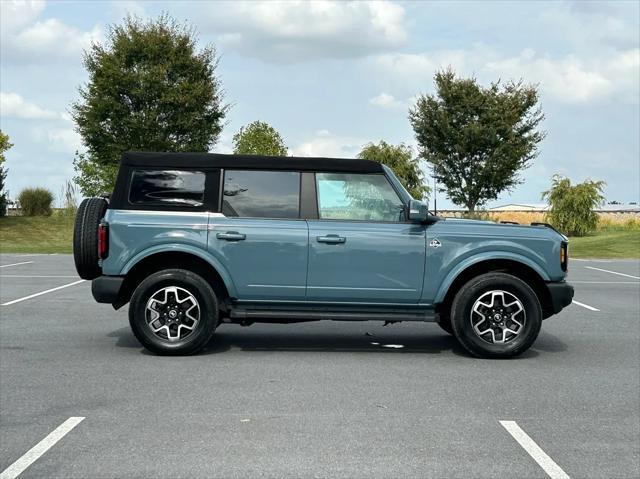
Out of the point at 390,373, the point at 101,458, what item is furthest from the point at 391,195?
the point at 101,458

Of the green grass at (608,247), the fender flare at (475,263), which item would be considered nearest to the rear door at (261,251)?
the fender flare at (475,263)

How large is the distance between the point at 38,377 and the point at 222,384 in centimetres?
169

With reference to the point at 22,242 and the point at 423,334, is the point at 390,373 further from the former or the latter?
the point at 22,242

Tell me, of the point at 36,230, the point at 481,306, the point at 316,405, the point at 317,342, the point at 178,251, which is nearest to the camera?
the point at 316,405

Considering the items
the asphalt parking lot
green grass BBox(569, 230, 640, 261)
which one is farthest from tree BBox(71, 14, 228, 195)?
the asphalt parking lot

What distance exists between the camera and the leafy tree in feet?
136

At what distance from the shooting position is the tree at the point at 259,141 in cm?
5281

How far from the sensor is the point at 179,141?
37000mm

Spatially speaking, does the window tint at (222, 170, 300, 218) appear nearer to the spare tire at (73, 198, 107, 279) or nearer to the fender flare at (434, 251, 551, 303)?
the spare tire at (73, 198, 107, 279)

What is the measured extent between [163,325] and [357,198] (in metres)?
2.36

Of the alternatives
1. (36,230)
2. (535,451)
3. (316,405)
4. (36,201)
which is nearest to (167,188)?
(316,405)

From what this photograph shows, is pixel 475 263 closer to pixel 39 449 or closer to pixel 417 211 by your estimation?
pixel 417 211

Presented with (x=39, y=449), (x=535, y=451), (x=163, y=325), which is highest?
(x=163, y=325)

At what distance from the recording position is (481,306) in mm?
8008
